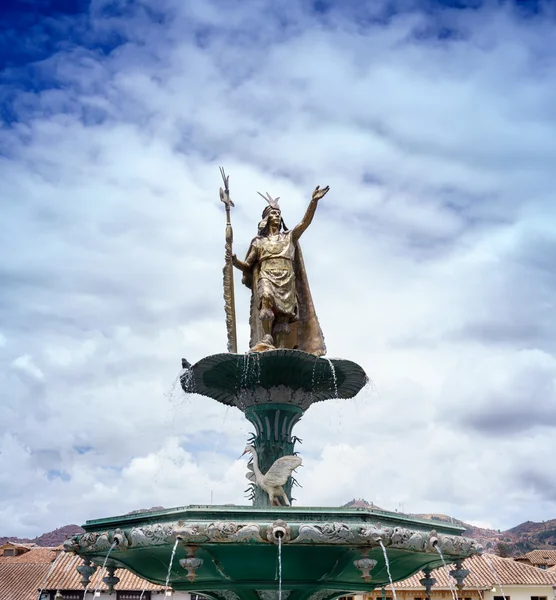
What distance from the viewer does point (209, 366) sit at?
12.6 metres

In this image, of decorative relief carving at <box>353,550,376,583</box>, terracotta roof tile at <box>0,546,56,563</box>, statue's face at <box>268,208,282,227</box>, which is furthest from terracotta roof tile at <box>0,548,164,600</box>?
decorative relief carving at <box>353,550,376,583</box>

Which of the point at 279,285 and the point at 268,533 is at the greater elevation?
the point at 279,285

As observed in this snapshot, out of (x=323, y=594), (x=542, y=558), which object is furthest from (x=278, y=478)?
(x=542, y=558)

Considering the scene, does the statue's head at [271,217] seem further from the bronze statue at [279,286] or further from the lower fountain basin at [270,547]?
the lower fountain basin at [270,547]

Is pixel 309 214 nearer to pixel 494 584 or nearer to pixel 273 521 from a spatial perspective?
pixel 273 521

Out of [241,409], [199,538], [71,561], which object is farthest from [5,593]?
[199,538]

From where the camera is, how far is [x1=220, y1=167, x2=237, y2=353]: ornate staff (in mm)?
14008

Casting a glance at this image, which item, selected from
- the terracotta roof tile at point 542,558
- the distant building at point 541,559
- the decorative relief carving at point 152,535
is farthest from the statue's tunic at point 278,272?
the terracotta roof tile at point 542,558

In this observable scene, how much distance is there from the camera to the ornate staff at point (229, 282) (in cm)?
1401

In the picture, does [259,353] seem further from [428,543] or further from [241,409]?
[428,543]

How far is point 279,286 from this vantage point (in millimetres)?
13711

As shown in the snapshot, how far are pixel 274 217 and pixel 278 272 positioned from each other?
124 cm

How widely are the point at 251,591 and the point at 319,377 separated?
12.1 ft

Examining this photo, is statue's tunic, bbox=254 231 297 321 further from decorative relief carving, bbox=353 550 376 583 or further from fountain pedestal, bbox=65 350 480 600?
decorative relief carving, bbox=353 550 376 583
